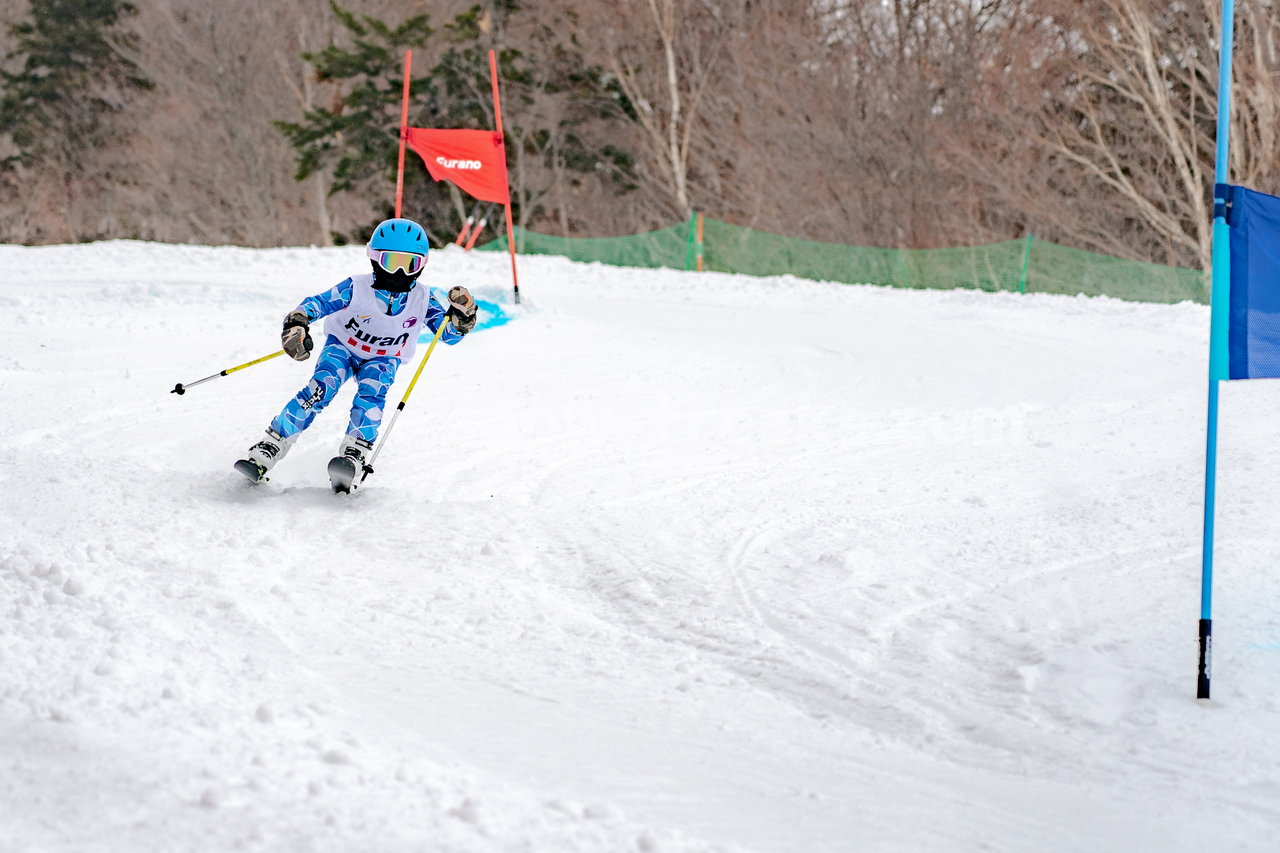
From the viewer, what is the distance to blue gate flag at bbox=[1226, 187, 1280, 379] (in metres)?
3.69

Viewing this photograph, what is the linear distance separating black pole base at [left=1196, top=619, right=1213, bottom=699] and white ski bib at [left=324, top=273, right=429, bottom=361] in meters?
4.15

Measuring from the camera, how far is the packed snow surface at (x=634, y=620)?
9.14ft

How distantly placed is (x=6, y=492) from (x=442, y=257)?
13.2 m

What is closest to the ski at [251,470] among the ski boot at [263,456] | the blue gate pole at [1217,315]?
the ski boot at [263,456]

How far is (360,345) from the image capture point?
20.7ft

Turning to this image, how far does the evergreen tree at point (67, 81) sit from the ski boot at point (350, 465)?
3095 centimetres

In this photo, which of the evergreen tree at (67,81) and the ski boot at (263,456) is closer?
the ski boot at (263,456)

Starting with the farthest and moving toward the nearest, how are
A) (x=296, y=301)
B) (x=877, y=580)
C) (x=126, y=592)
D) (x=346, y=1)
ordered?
1. (x=346, y=1)
2. (x=296, y=301)
3. (x=877, y=580)
4. (x=126, y=592)

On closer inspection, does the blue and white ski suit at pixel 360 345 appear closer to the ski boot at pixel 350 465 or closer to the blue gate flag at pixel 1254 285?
the ski boot at pixel 350 465

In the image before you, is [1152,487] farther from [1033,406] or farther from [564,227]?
[564,227]

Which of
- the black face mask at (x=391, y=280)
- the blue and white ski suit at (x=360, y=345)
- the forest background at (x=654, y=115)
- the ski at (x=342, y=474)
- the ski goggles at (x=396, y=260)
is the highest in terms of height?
the forest background at (x=654, y=115)

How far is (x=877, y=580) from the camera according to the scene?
4.77m

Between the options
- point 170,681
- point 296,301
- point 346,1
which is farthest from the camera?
point 346,1

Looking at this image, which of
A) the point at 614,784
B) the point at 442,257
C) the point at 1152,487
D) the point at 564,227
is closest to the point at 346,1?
the point at 564,227
